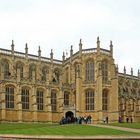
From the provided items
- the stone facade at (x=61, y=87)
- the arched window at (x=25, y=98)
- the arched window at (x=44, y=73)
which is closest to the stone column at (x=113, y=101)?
the stone facade at (x=61, y=87)

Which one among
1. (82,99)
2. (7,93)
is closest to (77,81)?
(82,99)

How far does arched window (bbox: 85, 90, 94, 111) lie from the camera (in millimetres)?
75938

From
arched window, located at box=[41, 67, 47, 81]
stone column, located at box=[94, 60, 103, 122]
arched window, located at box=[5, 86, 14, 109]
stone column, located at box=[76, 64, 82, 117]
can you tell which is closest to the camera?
arched window, located at box=[5, 86, 14, 109]

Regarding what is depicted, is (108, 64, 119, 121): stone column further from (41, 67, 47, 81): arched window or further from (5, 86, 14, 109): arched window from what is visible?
(5, 86, 14, 109): arched window

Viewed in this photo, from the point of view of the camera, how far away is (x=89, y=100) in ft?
250

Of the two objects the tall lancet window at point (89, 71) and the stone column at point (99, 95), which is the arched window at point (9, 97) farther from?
the stone column at point (99, 95)

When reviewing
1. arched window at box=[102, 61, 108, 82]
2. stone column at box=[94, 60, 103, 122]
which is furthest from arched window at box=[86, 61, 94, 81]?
arched window at box=[102, 61, 108, 82]

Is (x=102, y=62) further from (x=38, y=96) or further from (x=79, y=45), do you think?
(x=38, y=96)

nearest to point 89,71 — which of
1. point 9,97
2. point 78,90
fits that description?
point 78,90

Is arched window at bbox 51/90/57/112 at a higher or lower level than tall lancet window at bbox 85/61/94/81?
Answer: lower

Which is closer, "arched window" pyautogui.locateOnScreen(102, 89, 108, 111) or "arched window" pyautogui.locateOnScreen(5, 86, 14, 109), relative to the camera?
"arched window" pyautogui.locateOnScreen(5, 86, 14, 109)

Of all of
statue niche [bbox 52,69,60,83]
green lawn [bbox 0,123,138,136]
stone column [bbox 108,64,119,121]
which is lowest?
green lawn [bbox 0,123,138,136]

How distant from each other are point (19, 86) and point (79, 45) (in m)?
15.5

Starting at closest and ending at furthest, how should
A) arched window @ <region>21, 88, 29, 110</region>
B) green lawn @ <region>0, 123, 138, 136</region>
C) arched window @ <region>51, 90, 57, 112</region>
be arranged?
green lawn @ <region>0, 123, 138, 136</region>, arched window @ <region>21, 88, 29, 110</region>, arched window @ <region>51, 90, 57, 112</region>
